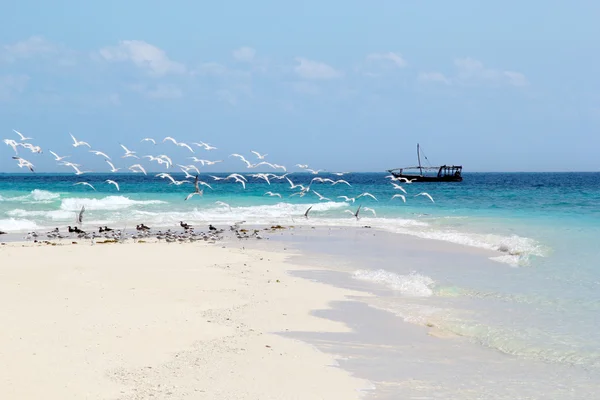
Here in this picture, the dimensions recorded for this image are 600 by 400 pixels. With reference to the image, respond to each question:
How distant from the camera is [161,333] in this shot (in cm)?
791

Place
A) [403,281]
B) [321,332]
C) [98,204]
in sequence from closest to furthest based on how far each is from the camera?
[321,332] → [403,281] → [98,204]

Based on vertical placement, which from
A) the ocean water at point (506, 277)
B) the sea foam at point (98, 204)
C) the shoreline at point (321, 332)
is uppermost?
the ocean water at point (506, 277)

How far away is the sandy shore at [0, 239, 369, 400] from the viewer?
6.05m

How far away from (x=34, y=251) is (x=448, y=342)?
12.7m

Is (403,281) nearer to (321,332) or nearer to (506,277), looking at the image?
(506,277)

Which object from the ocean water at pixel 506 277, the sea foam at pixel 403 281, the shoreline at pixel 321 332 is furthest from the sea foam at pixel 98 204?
the sea foam at pixel 403 281

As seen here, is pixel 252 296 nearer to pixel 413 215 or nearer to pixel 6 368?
pixel 6 368

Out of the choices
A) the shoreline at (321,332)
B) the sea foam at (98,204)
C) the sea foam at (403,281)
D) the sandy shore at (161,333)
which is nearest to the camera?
the sandy shore at (161,333)

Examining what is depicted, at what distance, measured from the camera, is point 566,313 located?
9.55 metres

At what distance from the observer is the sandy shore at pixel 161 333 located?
605 cm

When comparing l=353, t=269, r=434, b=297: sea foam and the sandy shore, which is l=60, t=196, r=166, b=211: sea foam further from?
l=353, t=269, r=434, b=297: sea foam

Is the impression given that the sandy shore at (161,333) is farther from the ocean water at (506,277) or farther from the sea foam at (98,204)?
the sea foam at (98,204)

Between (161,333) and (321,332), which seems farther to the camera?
(321,332)

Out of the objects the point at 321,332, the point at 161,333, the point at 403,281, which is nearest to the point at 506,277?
the point at 403,281
